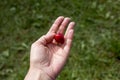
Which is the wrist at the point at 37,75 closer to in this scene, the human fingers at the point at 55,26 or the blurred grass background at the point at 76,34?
the human fingers at the point at 55,26

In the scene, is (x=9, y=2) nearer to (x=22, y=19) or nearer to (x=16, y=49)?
(x=22, y=19)

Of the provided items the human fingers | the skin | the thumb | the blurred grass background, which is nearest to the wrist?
the skin

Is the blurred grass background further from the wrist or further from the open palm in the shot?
the wrist

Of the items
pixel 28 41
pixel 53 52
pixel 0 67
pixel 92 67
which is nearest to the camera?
pixel 53 52

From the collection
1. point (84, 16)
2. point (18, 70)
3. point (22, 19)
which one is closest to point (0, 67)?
point (18, 70)

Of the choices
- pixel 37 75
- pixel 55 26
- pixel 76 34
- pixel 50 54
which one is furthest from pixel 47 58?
pixel 76 34

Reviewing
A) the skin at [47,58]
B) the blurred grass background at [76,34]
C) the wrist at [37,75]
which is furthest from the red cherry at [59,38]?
the blurred grass background at [76,34]
